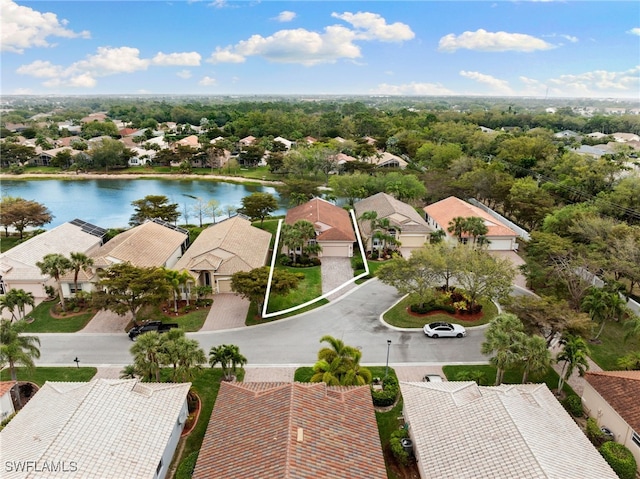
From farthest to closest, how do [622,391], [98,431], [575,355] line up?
[575,355] < [622,391] < [98,431]

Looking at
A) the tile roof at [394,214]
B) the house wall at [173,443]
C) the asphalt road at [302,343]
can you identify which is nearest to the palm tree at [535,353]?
the asphalt road at [302,343]

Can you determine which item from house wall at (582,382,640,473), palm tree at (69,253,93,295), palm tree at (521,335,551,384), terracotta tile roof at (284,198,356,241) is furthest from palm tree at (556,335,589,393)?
palm tree at (69,253,93,295)

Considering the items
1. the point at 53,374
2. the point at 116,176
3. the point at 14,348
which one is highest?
the point at 14,348

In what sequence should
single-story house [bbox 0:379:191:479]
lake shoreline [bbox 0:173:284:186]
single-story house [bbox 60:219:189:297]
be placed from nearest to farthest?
single-story house [bbox 0:379:191:479]
single-story house [bbox 60:219:189:297]
lake shoreline [bbox 0:173:284:186]

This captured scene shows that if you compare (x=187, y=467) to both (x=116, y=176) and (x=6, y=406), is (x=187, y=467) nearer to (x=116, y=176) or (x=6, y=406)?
(x=6, y=406)

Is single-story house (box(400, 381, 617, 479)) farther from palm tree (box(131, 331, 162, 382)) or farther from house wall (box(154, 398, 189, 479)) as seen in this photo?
palm tree (box(131, 331, 162, 382))

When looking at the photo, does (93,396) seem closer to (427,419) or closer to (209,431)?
(209,431)

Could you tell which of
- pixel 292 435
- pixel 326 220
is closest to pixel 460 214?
pixel 326 220
